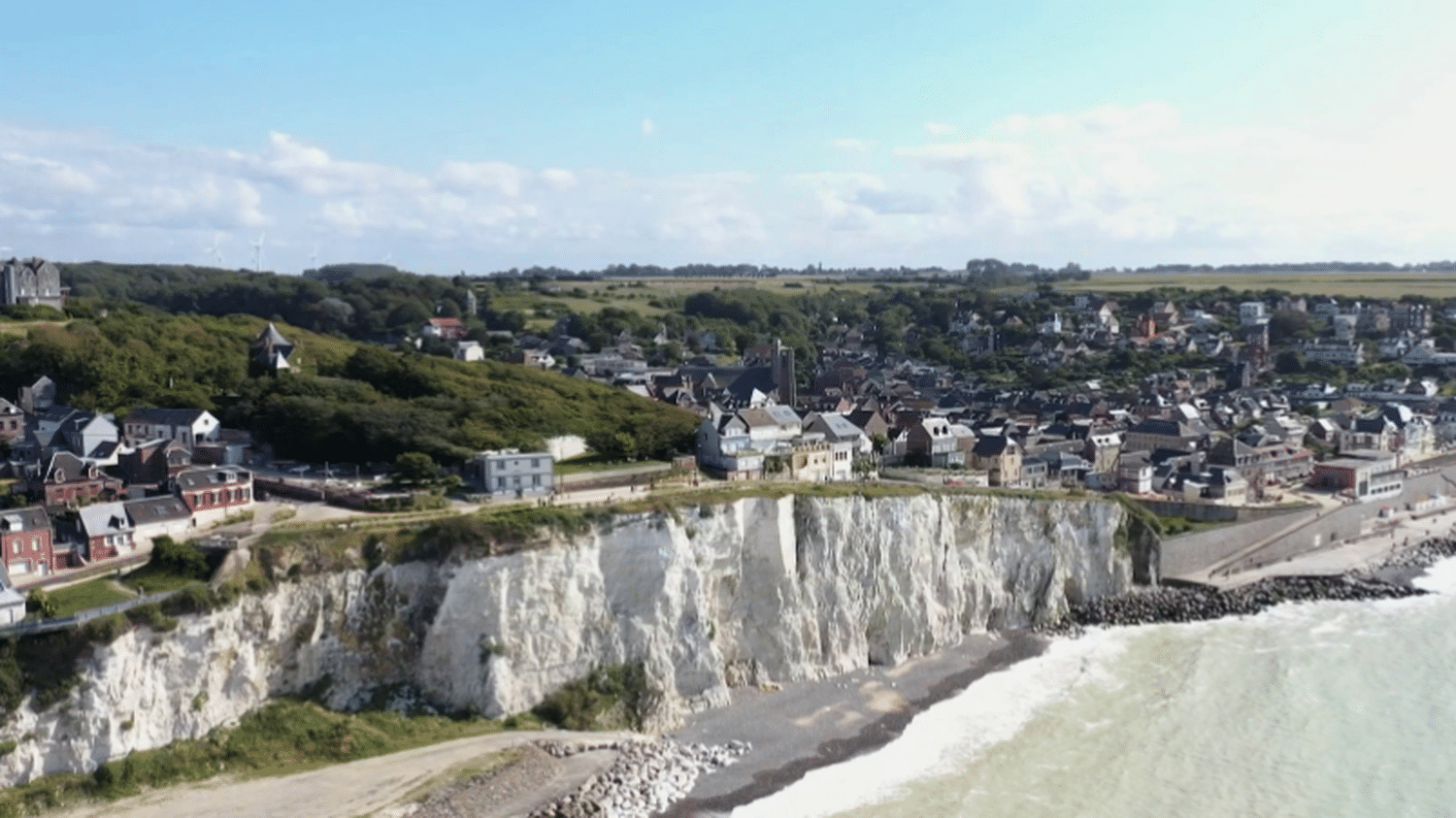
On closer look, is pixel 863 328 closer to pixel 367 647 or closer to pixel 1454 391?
pixel 1454 391

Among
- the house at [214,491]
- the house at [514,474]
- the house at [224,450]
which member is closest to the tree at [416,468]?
the house at [514,474]

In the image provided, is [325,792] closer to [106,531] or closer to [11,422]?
[106,531]

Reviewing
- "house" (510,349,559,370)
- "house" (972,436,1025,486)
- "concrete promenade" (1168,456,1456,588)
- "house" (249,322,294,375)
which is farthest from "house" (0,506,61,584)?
"house" (510,349,559,370)

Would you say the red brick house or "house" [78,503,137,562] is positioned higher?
the red brick house

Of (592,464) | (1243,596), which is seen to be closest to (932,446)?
(1243,596)

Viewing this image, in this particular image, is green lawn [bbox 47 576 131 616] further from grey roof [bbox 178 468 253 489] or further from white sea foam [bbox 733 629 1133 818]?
white sea foam [bbox 733 629 1133 818]

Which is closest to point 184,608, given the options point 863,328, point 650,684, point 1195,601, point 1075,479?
point 650,684
